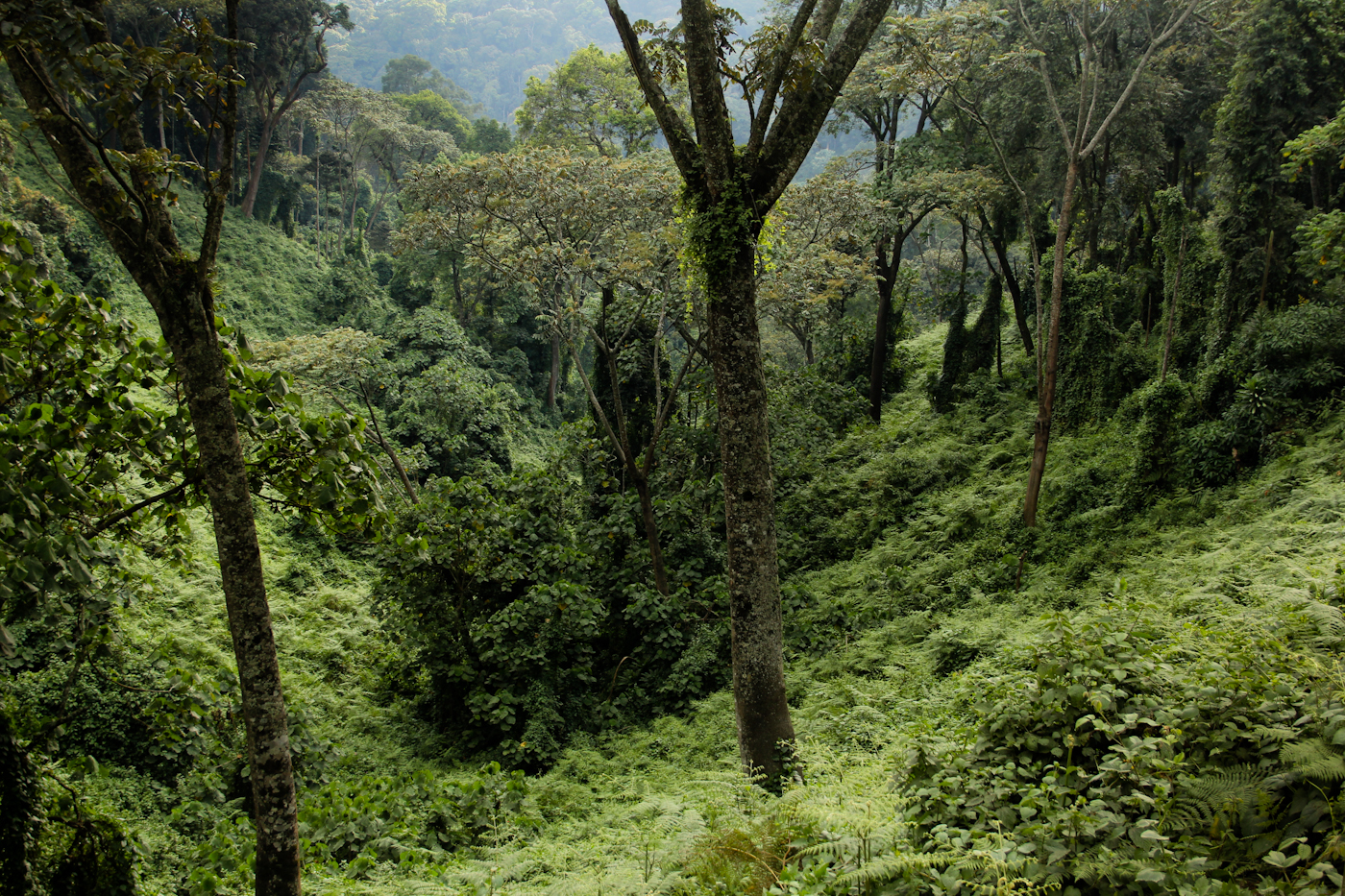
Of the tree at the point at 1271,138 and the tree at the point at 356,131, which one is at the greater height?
the tree at the point at 356,131

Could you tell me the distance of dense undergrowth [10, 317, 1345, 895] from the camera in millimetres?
2729

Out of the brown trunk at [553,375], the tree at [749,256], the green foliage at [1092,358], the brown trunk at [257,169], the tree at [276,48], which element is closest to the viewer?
the tree at [749,256]

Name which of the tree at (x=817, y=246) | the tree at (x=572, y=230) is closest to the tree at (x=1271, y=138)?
the tree at (x=817, y=246)

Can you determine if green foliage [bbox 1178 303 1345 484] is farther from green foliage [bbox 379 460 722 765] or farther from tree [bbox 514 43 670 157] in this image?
tree [bbox 514 43 670 157]

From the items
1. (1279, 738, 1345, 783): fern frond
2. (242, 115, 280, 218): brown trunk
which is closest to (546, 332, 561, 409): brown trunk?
(242, 115, 280, 218): brown trunk

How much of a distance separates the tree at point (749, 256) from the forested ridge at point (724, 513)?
0.11ft

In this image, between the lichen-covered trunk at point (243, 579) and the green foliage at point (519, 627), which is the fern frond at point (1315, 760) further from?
the green foliage at point (519, 627)

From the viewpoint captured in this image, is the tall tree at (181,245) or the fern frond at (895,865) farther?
the tall tree at (181,245)

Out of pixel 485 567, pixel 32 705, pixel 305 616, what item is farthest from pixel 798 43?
pixel 305 616

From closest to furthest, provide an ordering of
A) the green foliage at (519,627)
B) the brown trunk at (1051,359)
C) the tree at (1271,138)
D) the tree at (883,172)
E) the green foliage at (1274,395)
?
the green foliage at (519,627) < the green foliage at (1274,395) < the brown trunk at (1051,359) < the tree at (1271,138) < the tree at (883,172)

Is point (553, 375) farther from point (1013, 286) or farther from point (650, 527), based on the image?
point (650, 527)

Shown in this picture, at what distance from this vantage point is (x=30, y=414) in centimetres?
328

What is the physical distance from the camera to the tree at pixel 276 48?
28328 millimetres

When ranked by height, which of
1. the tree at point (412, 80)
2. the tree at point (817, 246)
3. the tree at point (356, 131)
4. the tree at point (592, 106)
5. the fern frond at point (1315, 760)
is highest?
the tree at point (412, 80)
